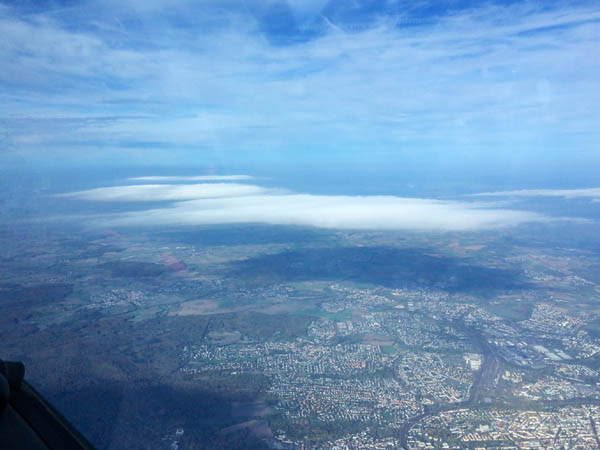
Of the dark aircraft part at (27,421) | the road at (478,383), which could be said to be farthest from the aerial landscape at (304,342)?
the dark aircraft part at (27,421)

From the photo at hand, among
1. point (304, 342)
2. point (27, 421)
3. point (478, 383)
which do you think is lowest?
point (478, 383)

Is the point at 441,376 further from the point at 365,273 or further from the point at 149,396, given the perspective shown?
the point at 365,273

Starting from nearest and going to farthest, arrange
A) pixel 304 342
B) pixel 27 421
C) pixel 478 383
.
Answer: pixel 27 421, pixel 478 383, pixel 304 342

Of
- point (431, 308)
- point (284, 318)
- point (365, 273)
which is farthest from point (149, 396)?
point (365, 273)

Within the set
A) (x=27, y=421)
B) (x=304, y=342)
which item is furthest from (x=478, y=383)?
(x=27, y=421)

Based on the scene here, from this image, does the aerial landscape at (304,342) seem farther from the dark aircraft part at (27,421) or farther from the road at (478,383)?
the dark aircraft part at (27,421)

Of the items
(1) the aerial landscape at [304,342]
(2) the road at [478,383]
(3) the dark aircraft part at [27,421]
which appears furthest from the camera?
(2) the road at [478,383]

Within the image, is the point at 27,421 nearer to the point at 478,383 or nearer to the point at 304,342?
the point at 478,383

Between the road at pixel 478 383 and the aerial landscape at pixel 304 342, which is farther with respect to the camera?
the road at pixel 478 383
